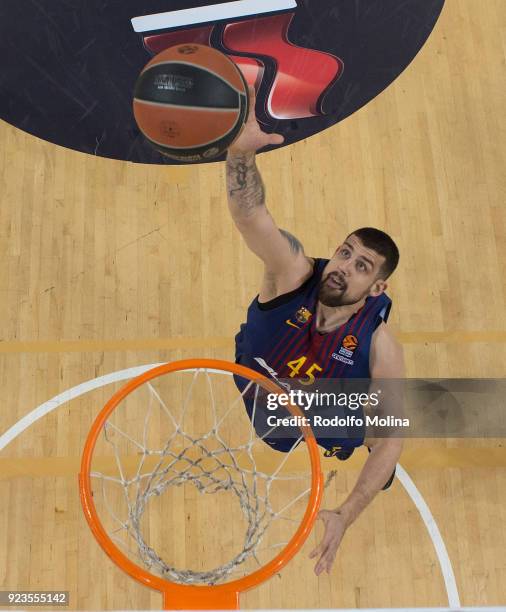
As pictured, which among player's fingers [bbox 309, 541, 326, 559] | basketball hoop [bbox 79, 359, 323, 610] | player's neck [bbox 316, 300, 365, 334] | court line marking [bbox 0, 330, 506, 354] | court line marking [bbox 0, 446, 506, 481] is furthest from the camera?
court line marking [bbox 0, 330, 506, 354]

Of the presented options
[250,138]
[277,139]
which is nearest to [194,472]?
[250,138]

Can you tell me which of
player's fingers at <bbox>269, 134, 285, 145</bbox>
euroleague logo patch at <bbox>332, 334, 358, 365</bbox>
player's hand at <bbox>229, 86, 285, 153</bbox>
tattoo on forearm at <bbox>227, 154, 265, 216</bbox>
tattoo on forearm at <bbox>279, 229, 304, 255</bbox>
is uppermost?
player's fingers at <bbox>269, 134, 285, 145</bbox>

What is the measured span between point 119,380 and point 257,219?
1568 mm

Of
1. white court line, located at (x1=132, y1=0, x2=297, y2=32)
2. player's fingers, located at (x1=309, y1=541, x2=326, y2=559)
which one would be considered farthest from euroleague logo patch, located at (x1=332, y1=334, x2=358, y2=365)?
white court line, located at (x1=132, y1=0, x2=297, y2=32)

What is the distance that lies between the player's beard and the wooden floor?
0.83 meters

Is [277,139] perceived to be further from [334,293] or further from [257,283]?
[334,293]

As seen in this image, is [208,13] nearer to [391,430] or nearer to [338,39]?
[338,39]

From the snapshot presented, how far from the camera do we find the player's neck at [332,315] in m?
5.66

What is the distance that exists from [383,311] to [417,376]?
62cm

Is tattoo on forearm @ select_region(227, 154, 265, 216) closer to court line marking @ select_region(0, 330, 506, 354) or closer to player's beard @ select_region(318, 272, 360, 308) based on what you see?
player's beard @ select_region(318, 272, 360, 308)

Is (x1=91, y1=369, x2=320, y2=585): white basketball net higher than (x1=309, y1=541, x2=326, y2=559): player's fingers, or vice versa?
(x1=91, y1=369, x2=320, y2=585): white basketball net

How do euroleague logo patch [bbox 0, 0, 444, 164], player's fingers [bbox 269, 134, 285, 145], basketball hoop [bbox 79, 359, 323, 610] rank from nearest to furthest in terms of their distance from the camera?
1. basketball hoop [bbox 79, 359, 323, 610]
2. player's fingers [bbox 269, 134, 285, 145]
3. euroleague logo patch [bbox 0, 0, 444, 164]

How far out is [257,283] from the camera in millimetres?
6371

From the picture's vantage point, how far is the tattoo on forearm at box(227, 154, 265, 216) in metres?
5.28
